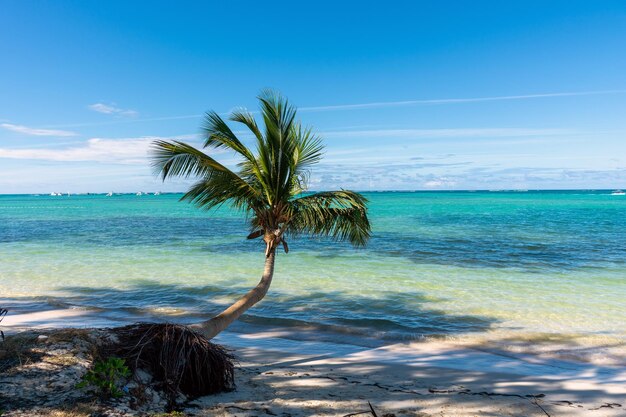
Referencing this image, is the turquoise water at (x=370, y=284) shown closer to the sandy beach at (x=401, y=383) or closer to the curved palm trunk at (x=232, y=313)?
the sandy beach at (x=401, y=383)

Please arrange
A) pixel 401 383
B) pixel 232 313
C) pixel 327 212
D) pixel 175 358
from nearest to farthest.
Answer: pixel 175 358
pixel 401 383
pixel 232 313
pixel 327 212

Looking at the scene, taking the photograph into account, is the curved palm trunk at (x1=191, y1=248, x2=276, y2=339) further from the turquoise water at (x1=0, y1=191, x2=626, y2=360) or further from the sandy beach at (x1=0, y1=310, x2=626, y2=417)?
the turquoise water at (x1=0, y1=191, x2=626, y2=360)

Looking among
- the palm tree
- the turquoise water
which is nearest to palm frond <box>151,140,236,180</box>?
the palm tree

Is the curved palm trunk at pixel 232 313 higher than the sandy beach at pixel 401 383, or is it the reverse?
the curved palm trunk at pixel 232 313

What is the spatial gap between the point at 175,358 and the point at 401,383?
132 inches

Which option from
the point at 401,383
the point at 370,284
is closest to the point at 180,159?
the point at 401,383

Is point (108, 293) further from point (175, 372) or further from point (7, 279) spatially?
point (175, 372)

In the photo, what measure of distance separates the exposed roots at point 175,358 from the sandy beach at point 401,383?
0.21 meters

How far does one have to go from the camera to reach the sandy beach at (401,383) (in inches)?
212

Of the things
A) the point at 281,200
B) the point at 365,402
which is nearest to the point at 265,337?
the point at 281,200

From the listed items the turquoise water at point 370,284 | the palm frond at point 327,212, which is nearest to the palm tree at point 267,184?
the palm frond at point 327,212

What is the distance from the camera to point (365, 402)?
18.4ft

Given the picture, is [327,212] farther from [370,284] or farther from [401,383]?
[370,284]

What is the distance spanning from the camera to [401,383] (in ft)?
21.7
